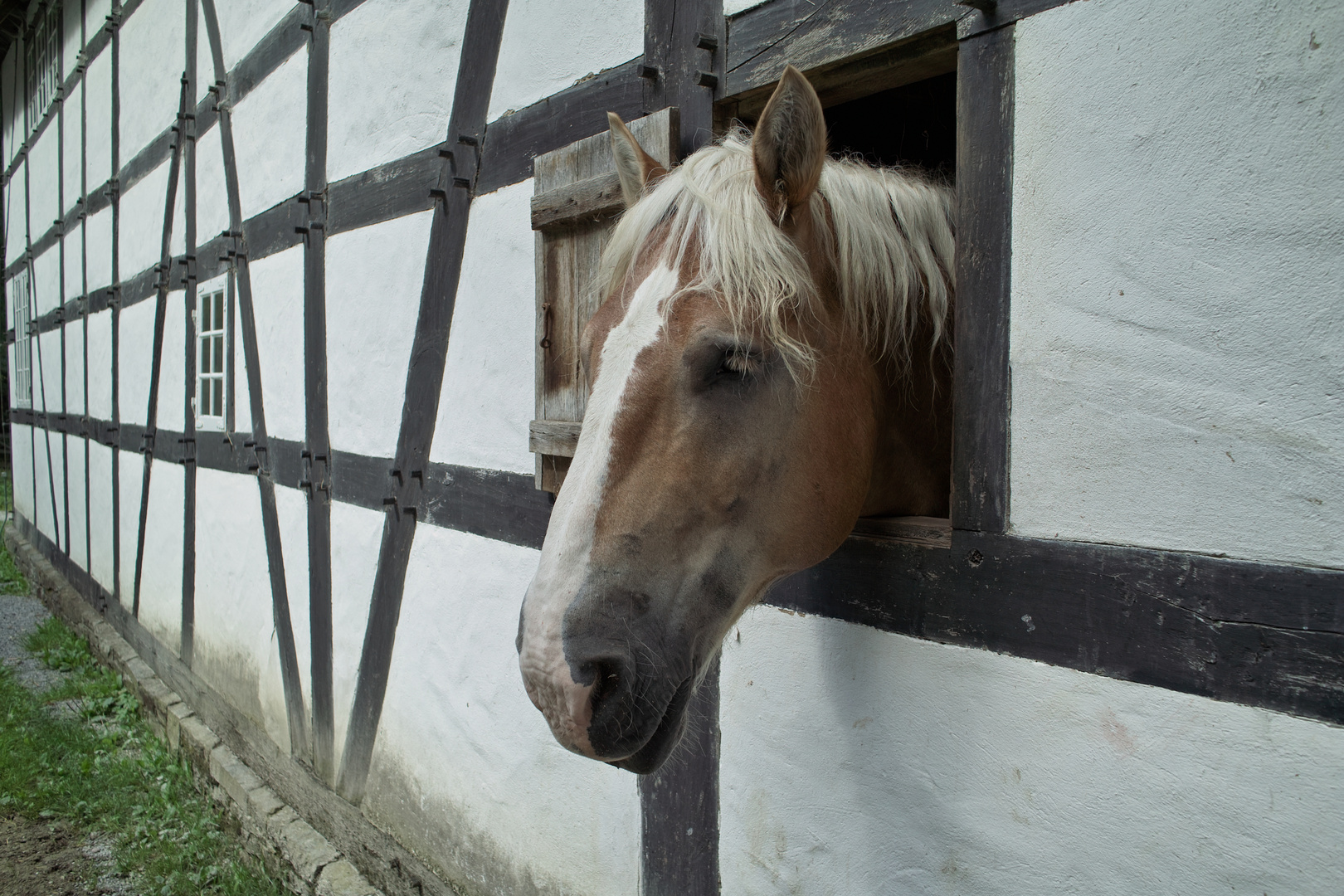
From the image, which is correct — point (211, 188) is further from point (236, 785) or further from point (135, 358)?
point (236, 785)

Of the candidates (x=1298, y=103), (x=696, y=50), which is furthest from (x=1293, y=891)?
(x=696, y=50)

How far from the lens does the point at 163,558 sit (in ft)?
19.1

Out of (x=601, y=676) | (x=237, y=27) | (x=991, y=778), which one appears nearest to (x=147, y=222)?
(x=237, y=27)

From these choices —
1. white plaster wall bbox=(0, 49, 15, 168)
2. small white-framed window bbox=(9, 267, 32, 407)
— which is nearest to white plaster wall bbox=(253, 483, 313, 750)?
small white-framed window bbox=(9, 267, 32, 407)

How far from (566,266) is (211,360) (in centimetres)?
392

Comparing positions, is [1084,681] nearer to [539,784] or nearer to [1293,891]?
[1293,891]

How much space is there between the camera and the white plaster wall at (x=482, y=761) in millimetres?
2309

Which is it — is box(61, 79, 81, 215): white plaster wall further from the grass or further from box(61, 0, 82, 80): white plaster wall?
the grass

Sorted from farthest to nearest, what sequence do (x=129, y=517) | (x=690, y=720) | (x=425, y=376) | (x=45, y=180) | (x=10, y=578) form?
(x=10, y=578)
(x=45, y=180)
(x=129, y=517)
(x=425, y=376)
(x=690, y=720)

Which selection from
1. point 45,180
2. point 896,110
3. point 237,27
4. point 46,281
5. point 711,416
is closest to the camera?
point 711,416

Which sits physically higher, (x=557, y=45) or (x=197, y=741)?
(x=557, y=45)

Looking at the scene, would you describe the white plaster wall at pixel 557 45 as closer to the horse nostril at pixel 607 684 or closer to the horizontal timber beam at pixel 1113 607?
the horizontal timber beam at pixel 1113 607

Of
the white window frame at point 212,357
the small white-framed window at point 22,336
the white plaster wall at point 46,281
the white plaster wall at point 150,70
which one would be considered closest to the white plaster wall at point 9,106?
the small white-framed window at point 22,336

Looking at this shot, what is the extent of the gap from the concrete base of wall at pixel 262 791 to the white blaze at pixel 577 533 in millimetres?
2144
